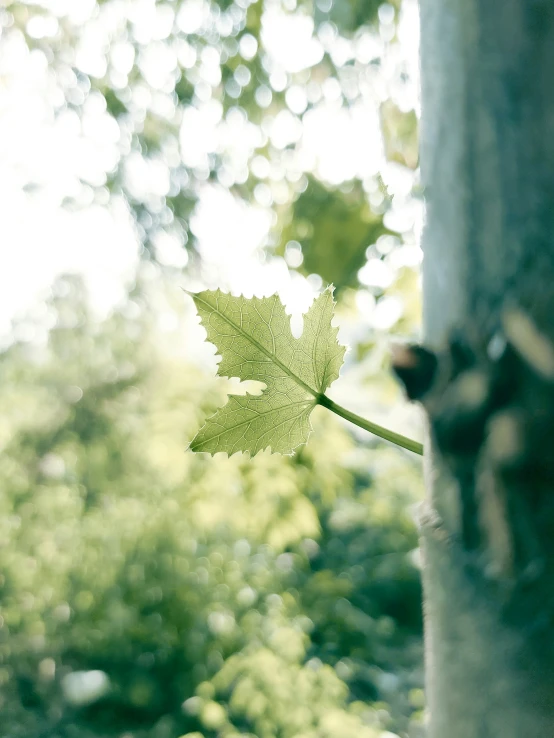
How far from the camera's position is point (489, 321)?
9.9 inches

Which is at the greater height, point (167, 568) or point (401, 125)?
point (401, 125)

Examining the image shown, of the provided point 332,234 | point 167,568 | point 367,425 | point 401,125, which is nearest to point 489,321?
point 367,425

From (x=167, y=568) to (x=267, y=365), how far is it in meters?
1.78

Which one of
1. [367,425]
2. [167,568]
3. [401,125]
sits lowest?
[367,425]

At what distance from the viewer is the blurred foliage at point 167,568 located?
135 cm

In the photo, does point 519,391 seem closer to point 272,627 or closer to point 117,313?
point 272,627

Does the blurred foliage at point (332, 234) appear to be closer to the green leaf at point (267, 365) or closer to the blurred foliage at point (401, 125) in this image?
the blurred foliage at point (401, 125)

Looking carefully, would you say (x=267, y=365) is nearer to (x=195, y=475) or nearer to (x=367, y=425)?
(x=367, y=425)

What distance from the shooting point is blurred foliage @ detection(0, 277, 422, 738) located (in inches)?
53.1

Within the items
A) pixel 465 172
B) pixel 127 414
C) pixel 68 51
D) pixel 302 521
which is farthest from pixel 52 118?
pixel 465 172

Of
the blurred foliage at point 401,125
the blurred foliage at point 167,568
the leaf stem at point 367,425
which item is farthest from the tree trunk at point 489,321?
the blurred foliage at point 167,568

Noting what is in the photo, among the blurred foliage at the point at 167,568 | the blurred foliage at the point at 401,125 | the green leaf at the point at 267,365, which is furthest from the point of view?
the blurred foliage at the point at 167,568

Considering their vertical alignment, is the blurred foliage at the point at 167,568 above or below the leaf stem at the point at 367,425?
above

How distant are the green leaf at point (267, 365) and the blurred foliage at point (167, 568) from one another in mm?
1001
